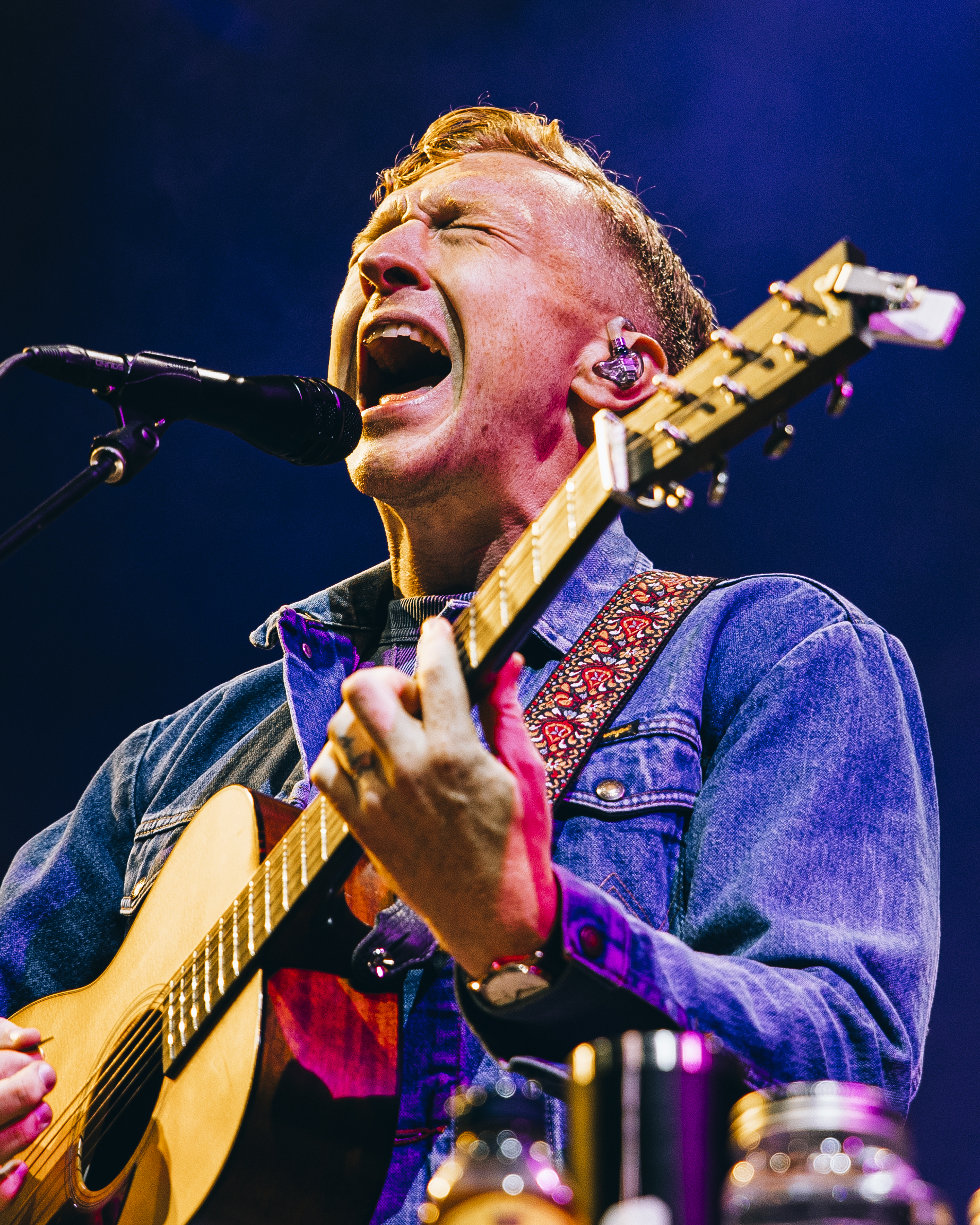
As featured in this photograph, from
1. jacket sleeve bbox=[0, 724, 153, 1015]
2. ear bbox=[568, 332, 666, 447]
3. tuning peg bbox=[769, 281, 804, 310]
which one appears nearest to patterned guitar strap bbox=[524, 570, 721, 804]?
ear bbox=[568, 332, 666, 447]

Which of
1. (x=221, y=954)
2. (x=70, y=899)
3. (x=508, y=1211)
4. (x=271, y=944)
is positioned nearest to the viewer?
(x=508, y=1211)

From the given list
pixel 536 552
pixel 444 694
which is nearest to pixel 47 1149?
pixel 444 694

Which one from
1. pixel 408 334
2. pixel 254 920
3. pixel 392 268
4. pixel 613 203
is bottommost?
pixel 254 920

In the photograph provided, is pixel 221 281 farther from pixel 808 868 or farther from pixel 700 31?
pixel 808 868

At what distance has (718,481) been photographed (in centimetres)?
139

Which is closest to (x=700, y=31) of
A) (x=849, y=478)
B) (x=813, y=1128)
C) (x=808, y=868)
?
(x=849, y=478)

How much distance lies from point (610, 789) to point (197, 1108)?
74 centimetres

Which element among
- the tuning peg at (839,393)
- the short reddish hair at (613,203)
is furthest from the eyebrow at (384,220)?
the tuning peg at (839,393)

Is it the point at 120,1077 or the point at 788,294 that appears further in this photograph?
the point at 120,1077

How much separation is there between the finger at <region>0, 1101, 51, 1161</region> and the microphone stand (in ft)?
3.04

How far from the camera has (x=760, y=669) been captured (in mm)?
2098

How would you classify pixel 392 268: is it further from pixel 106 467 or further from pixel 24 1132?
pixel 24 1132

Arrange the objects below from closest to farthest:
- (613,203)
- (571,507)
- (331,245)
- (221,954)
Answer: (571,507) → (221,954) → (613,203) → (331,245)

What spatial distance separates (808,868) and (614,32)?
3183mm
